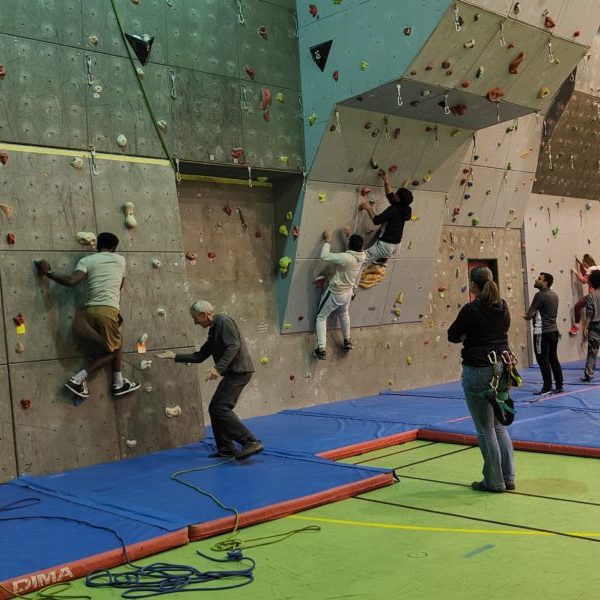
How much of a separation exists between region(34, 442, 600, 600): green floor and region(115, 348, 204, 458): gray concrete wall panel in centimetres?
244

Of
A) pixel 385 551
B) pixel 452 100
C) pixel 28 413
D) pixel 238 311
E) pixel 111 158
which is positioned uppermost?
pixel 452 100

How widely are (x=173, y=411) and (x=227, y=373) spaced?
1085 mm

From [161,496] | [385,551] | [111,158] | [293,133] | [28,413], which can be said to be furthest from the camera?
[293,133]

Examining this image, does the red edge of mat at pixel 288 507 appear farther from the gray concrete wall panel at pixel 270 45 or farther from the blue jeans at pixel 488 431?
the gray concrete wall panel at pixel 270 45

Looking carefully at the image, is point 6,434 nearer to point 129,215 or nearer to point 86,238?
point 86,238

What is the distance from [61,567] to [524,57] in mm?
6942

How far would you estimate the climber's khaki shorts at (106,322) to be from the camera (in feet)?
21.4

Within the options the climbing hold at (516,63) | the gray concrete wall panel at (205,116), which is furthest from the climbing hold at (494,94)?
the gray concrete wall panel at (205,116)

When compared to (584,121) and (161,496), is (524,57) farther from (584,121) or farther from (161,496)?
(161,496)

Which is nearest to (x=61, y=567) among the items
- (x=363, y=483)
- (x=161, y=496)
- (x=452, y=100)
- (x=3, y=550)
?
(x=3, y=550)

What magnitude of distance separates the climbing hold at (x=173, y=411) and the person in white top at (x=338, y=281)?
250 centimetres

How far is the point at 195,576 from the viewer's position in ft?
12.5

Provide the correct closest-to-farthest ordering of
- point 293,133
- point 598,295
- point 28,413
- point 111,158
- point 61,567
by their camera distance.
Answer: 1. point 61,567
2. point 28,413
3. point 111,158
4. point 293,133
5. point 598,295

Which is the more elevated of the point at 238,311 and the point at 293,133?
the point at 293,133
